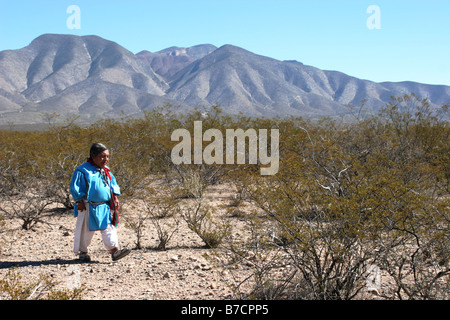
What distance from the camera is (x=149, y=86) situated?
136m

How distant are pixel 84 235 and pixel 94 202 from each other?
1.46ft

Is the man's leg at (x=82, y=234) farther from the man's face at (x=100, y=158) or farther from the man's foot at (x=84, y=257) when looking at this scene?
the man's face at (x=100, y=158)

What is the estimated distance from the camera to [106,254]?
4.75 metres

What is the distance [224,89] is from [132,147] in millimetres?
111149

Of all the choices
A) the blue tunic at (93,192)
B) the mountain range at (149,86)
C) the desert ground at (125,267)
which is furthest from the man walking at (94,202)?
the mountain range at (149,86)

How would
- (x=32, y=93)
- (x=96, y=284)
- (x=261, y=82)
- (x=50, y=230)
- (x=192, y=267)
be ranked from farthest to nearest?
(x=261, y=82), (x=32, y=93), (x=50, y=230), (x=192, y=267), (x=96, y=284)

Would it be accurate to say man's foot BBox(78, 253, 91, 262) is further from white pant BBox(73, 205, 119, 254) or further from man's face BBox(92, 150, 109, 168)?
man's face BBox(92, 150, 109, 168)

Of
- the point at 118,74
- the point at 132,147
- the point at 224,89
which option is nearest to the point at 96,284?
the point at 132,147

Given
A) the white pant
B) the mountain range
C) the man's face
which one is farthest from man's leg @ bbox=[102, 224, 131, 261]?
the mountain range

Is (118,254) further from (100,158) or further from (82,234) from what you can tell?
(100,158)

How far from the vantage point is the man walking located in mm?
4184

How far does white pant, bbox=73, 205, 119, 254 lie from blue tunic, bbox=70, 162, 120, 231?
0.09m

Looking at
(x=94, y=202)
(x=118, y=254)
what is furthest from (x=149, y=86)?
(x=118, y=254)
